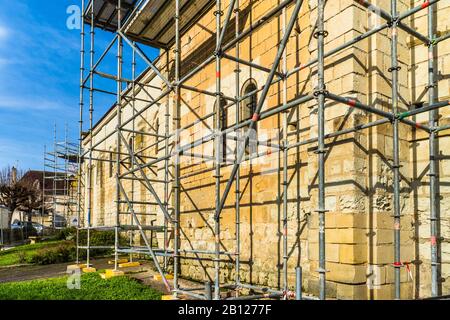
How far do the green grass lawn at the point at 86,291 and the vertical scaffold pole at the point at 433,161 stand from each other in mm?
4116

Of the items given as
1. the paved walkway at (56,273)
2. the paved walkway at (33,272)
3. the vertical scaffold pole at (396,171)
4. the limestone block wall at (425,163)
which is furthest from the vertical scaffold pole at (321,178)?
the paved walkway at (33,272)

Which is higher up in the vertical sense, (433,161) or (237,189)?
(433,161)

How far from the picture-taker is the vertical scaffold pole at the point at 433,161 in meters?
4.65

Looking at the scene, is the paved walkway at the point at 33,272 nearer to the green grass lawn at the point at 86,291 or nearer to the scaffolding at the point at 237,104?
the green grass lawn at the point at 86,291

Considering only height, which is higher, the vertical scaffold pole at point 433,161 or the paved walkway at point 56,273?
the vertical scaffold pole at point 433,161

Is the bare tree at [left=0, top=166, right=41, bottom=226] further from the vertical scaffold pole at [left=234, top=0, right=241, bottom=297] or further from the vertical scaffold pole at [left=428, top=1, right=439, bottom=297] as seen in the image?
the vertical scaffold pole at [left=428, top=1, right=439, bottom=297]

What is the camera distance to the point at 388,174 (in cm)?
511

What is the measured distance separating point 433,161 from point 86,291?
5969 millimetres

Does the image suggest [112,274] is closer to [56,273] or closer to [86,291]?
[86,291]

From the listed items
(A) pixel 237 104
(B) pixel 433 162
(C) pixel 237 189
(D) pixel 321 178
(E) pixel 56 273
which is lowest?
(E) pixel 56 273

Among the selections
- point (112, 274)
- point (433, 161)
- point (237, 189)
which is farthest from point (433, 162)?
point (112, 274)

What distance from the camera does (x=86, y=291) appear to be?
6.76 meters
